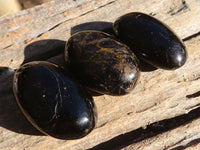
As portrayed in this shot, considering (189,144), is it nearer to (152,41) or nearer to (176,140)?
(176,140)

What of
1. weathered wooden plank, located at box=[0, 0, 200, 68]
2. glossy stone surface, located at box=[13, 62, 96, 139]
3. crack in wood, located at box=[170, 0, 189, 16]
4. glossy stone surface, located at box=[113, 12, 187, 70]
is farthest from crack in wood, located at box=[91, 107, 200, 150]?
crack in wood, located at box=[170, 0, 189, 16]

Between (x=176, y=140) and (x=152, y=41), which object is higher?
(x=152, y=41)

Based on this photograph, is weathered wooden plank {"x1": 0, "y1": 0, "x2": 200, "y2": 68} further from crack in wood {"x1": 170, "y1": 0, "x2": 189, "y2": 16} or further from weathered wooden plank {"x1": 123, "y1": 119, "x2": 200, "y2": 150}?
weathered wooden plank {"x1": 123, "y1": 119, "x2": 200, "y2": 150}

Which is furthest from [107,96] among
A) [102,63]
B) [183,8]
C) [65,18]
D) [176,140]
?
[183,8]

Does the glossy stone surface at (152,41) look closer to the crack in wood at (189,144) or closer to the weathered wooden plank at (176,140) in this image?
the weathered wooden plank at (176,140)

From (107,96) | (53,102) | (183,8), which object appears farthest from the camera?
(183,8)

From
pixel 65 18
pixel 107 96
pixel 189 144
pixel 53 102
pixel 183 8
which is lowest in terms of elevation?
pixel 189 144

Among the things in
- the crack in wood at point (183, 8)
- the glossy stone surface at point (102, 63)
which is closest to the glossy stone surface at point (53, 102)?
the glossy stone surface at point (102, 63)
